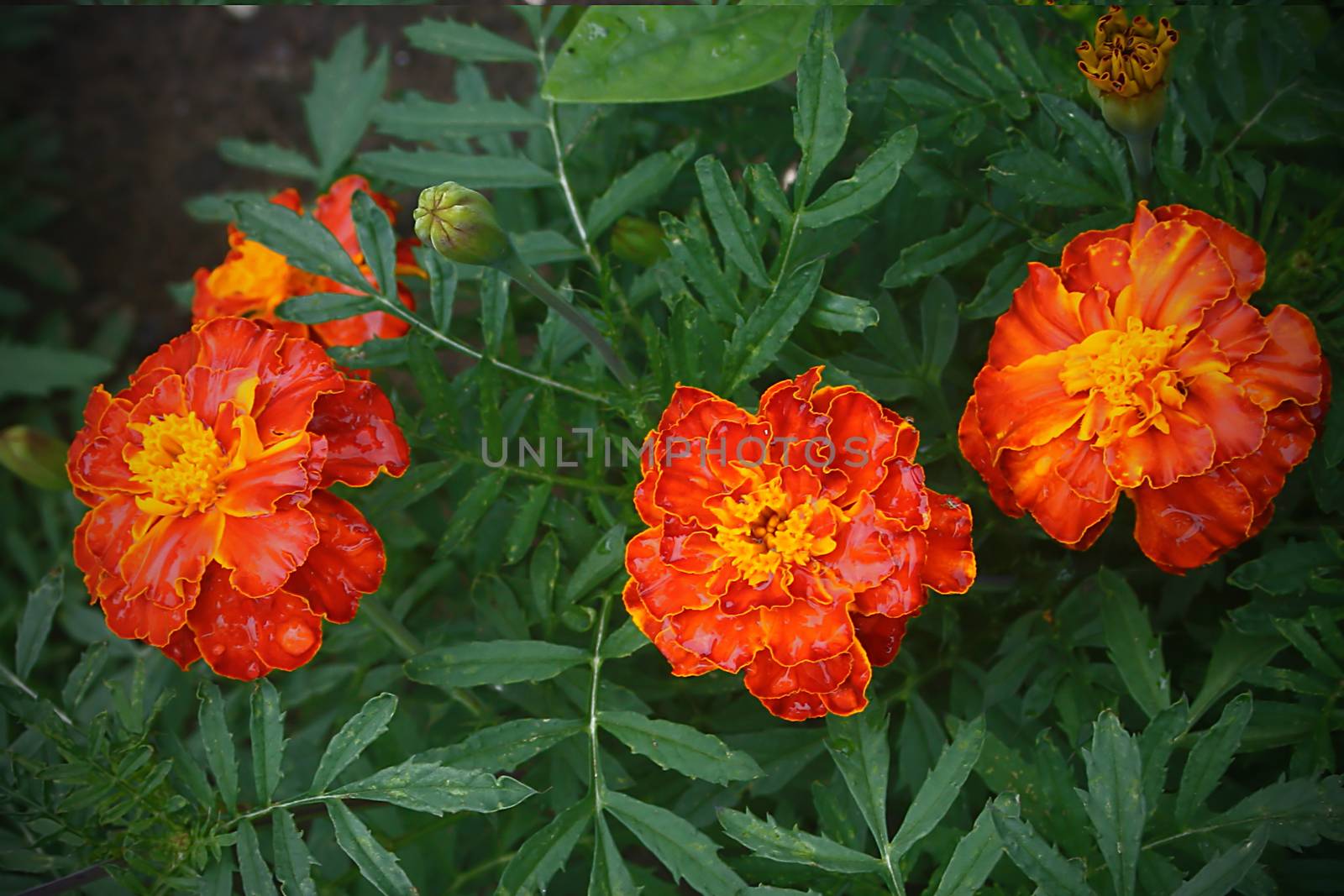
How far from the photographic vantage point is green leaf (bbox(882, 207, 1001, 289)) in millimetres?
811

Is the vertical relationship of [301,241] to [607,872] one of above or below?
above

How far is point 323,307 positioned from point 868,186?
0.42 meters

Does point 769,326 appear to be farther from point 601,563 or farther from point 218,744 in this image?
point 218,744

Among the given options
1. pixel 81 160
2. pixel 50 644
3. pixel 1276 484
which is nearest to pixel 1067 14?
pixel 1276 484

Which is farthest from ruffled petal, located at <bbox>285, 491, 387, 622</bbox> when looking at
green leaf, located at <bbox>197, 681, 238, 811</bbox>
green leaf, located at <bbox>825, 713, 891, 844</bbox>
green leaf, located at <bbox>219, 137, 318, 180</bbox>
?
green leaf, located at <bbox>219, 137, 318, 180</bbox>

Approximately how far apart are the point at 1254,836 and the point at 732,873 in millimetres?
297

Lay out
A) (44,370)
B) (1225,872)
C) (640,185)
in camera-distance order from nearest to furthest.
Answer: (1225,872) → (640,185) → (44,370)

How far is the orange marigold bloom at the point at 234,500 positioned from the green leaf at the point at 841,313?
29 cm

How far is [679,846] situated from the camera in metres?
0.72

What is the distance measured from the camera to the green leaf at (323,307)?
0.86 metres

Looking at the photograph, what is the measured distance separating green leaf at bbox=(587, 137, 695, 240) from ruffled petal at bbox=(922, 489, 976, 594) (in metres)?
0.40

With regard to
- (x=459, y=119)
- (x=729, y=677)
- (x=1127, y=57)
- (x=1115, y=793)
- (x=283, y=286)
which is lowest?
(x=729, y=677)

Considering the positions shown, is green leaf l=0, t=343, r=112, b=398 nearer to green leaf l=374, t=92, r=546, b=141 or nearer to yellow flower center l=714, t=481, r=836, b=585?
green leaf l=374, t=92, r=546, b=141

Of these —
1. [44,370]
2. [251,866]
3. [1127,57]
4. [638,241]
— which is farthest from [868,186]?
[44,370]
